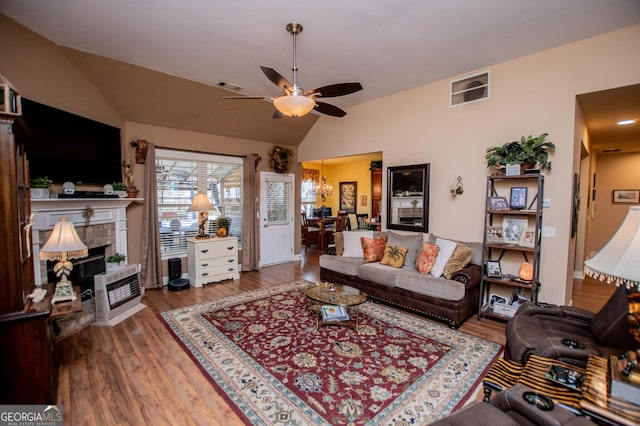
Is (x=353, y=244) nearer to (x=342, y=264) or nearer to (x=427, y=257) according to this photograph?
(x=342, y=264)

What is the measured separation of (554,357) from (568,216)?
6.92 ft

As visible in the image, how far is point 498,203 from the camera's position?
3533 millimetres

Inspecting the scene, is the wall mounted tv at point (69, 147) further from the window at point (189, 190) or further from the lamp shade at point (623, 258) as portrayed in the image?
the lamp shade at point (623, 258)

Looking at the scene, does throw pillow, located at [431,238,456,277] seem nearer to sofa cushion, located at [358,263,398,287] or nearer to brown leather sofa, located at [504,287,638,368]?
sofa cushion, located at [358,263,398,287]

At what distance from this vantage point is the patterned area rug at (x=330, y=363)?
2016mm

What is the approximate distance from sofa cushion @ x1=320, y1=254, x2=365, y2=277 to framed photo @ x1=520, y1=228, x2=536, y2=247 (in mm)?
2112

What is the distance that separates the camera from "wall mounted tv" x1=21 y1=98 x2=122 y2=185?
303 centimetres

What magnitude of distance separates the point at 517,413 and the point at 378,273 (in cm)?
261

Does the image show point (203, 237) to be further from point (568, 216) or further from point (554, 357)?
point (568, 216)

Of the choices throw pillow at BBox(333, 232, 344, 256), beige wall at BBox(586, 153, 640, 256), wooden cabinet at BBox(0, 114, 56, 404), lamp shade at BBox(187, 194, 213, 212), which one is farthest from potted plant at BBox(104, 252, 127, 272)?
beige wall at BBox(586, 153, 640, 256)

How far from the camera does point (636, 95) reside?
3.13 m

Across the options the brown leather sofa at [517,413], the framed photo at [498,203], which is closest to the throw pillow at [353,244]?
the framed photo at [498,203]

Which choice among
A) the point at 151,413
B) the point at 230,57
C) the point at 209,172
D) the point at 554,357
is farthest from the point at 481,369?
the point at 209,172

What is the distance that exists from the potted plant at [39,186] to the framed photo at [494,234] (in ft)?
17.1
